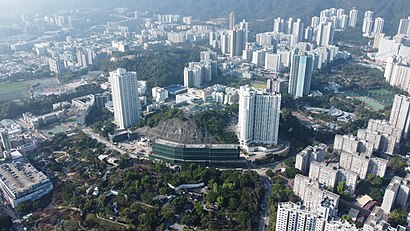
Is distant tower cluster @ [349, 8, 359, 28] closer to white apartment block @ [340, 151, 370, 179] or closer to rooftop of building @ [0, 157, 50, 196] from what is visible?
white apartment block @ [340, 151, 370, 179]

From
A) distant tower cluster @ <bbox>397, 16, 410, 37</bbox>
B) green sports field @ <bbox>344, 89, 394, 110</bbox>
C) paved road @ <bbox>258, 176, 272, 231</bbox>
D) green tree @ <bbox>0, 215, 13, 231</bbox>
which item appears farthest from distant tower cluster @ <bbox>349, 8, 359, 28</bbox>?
green tree @ <bbox>0, 215, 13, 231</bbox>

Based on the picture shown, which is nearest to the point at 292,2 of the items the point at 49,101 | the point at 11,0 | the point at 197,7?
the point at 197,7

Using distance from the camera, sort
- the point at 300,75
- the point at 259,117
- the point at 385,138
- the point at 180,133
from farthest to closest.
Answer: the point at 300,75 → the point at 180,133 → the point at 259,117 → the point at 385,138

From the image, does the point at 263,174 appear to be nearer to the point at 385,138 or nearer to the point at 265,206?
the point at 265,206

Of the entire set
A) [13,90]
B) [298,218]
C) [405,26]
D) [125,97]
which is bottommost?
[13,90]

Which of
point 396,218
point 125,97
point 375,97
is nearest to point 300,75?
point 375,97

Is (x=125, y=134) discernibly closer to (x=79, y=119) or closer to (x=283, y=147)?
(x=79, y=119)

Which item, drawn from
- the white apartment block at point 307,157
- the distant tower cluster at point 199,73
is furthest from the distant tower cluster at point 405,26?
the white apartment block at point 307,157
